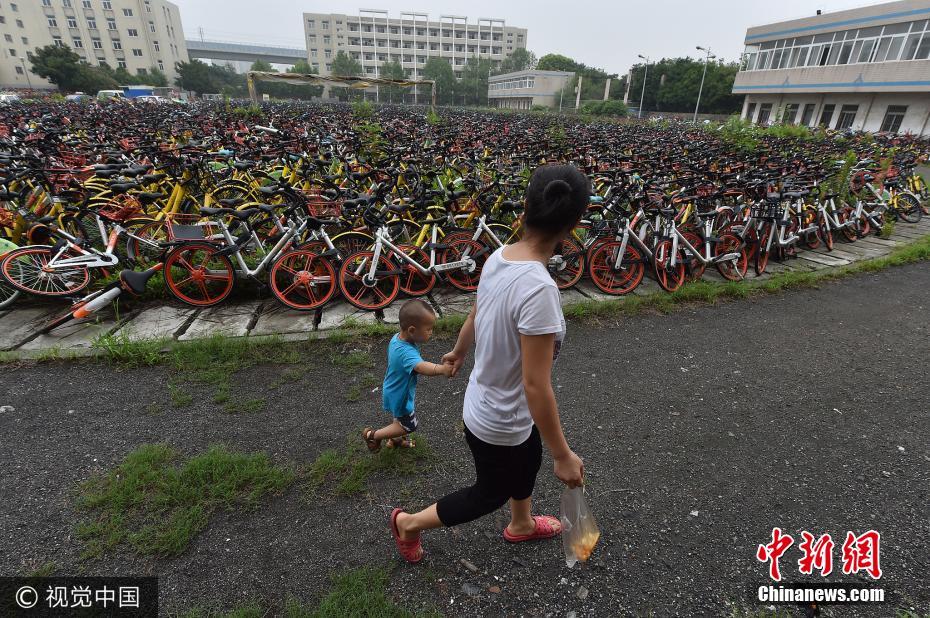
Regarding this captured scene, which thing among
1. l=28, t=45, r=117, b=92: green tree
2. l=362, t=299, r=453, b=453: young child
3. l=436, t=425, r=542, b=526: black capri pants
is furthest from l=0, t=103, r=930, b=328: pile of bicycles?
l=28, t=45, r=117, b=92: green tree

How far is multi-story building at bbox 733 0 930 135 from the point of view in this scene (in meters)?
27.4

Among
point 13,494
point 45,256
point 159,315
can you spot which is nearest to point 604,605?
point 13,494

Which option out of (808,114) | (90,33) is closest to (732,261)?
(808,114)

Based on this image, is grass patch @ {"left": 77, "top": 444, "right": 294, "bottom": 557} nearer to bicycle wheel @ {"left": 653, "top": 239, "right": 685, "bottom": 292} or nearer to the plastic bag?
the plastic bag

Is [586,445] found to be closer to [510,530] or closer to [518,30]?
[510,530]

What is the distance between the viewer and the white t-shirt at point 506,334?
1261mm

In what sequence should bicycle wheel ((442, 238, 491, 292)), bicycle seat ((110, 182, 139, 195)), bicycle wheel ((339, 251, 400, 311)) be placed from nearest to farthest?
1. bicycle wheel ((339, 251, 400, 311))
2. bicycle seat ((110, 182, 139, 195))
3. bicycle wheel ((442, 238, 491, 292))

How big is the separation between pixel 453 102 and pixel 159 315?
81.9m

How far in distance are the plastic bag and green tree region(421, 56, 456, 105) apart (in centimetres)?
8203

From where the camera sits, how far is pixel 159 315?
14.0ft

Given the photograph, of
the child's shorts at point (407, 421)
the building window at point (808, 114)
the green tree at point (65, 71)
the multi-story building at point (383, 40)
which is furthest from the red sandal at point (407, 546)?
the multi-story building at point (383, 40)

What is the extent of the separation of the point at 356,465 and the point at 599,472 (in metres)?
1.44

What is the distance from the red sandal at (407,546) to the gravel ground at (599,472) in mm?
60

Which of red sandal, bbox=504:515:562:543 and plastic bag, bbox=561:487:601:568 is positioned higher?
plastic bag, bbox=561:487:601:568
